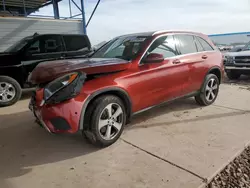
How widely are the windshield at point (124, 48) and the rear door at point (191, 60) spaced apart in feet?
2.83

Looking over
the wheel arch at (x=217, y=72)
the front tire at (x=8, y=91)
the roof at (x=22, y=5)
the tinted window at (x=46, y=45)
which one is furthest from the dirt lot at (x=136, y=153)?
the roof at (x=22, y=5)

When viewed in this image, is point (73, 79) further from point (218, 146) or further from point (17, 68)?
point (17, 68)

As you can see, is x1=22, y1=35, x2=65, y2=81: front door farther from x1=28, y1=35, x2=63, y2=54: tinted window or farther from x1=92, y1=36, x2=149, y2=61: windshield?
x1=92, y1=36, x2=149, y2=61: windshield

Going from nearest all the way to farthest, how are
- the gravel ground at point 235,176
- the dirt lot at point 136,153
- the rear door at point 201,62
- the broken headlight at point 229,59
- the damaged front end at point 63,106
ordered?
1. the gravel ground at point 235,176
2. the dirt lot at point 136,153
3. the damaged front end at point 63,106
4. the rear door at point 201,62
5. the broken headlight at point 229,59

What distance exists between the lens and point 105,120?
9.84 feet

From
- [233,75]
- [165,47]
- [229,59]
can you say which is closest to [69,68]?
[165,47]

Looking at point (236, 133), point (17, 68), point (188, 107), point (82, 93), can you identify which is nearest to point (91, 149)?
point (82, 93)

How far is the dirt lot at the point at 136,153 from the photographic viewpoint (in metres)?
2.40

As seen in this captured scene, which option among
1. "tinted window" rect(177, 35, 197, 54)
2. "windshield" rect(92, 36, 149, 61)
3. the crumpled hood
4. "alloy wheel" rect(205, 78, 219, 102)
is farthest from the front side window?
the crumpled hood

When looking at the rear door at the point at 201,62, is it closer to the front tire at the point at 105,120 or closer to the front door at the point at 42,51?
the front tire at the point at 105,120

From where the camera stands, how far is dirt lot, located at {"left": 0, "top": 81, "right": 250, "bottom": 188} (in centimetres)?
240

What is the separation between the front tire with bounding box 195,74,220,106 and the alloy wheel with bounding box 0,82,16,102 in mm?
4374

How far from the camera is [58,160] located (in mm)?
2826

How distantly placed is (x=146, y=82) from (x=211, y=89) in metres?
2.11
